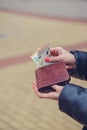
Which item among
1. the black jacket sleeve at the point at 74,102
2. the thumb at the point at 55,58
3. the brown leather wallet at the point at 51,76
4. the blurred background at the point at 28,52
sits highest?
the thumb at the point at 55,58

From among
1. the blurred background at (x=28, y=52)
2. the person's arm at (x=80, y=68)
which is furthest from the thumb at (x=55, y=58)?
A: the blurred background at (x=28, y=52)

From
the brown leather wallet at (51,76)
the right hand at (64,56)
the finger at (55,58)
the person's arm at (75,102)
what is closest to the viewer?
the person's arm at (75,102)

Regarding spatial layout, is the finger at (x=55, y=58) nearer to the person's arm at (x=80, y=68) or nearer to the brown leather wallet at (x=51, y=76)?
the brown leather wallet at (x=51, y=76)

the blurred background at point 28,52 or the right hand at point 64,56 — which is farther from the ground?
the right hand at point 64,56

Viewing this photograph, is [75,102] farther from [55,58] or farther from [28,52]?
[28,52]

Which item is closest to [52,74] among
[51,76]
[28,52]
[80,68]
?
[51,76]

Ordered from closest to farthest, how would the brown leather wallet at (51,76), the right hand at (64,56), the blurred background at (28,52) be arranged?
the brown leather wallet at (51,76), the right hand at (64,56), the blurred background at (28,52)

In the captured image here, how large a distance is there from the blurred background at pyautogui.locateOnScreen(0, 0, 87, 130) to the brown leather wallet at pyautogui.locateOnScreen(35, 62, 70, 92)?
1.16m

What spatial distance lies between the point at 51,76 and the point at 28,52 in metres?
3.25

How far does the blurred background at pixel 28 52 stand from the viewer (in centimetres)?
282

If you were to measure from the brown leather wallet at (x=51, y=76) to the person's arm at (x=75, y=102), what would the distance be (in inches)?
2.4

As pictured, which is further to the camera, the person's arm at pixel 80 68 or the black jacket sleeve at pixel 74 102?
the person's arm at pixel 80 68

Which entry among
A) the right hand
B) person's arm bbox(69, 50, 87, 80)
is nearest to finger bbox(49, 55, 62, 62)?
the right hand

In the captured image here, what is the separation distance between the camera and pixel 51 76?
5.23ft
